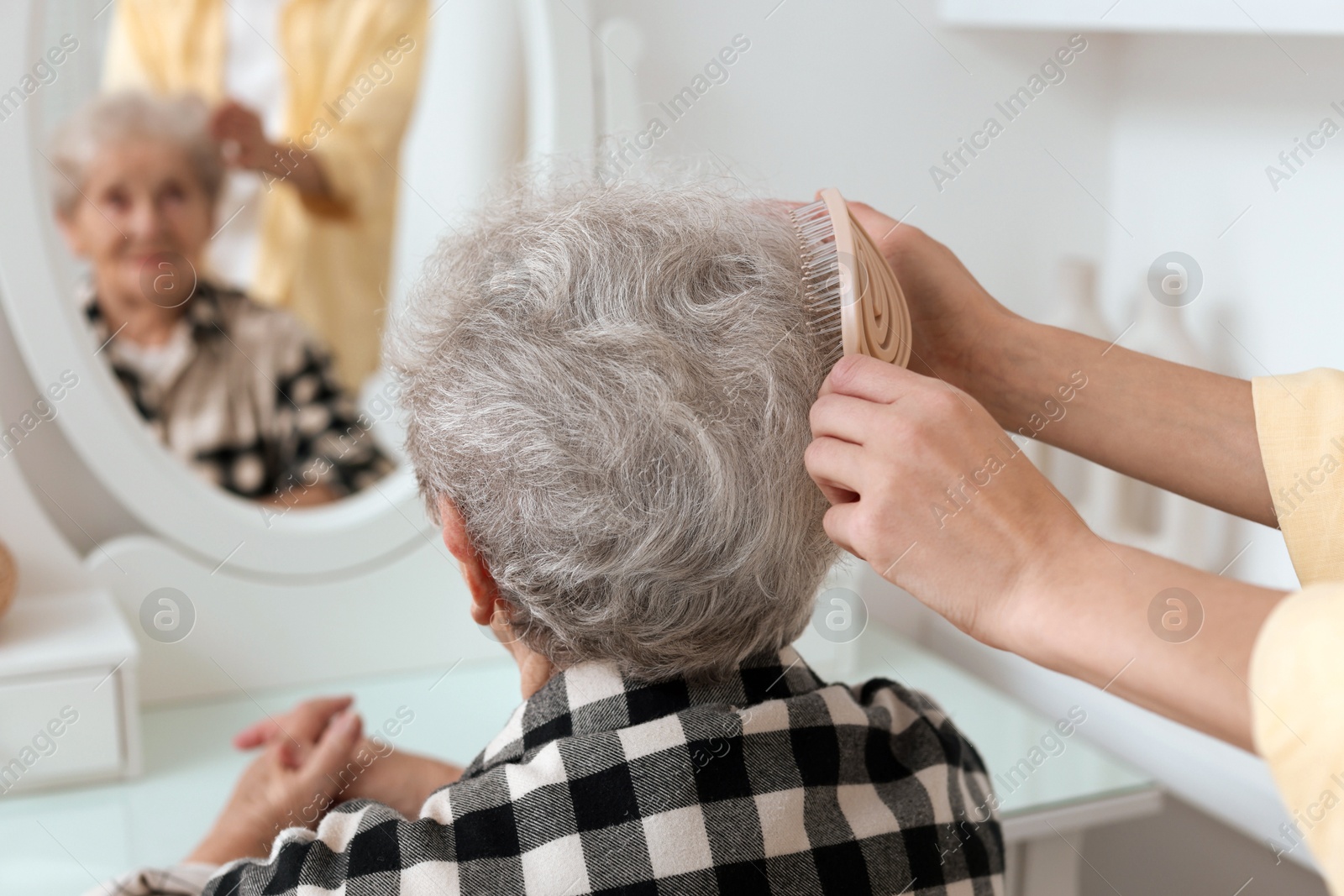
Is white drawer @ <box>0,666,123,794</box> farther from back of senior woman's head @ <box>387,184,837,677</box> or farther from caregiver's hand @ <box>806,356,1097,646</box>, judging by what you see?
caregiver's hand @ <box>806,356,1097,646</box>

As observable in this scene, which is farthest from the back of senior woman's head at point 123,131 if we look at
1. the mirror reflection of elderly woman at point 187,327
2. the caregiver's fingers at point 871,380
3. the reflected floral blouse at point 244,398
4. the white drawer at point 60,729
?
the caregiver's fingers at point 871,380

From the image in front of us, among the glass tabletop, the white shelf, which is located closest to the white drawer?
the glass tabletop

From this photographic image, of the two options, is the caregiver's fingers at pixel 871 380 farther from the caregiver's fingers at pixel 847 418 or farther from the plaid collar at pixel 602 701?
the plaid collar at pixel 602 701

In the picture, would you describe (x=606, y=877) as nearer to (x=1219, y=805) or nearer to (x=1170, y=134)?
(x=1219, y=805)

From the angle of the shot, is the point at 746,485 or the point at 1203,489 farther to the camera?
the point at 1203,489

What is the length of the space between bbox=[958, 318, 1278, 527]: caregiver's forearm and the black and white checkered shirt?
0.25 m

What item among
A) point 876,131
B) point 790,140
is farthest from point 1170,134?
point 790,140

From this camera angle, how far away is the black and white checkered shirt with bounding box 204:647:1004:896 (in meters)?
0.60

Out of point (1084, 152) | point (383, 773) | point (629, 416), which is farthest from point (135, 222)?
point (1084, 152)

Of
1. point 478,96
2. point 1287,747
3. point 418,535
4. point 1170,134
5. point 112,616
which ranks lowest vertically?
point 112,616

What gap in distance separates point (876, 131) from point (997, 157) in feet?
0.58

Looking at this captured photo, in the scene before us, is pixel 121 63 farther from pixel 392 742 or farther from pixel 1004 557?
pixel 1004 557

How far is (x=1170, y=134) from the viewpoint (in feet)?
4.60

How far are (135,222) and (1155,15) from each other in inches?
39.0
